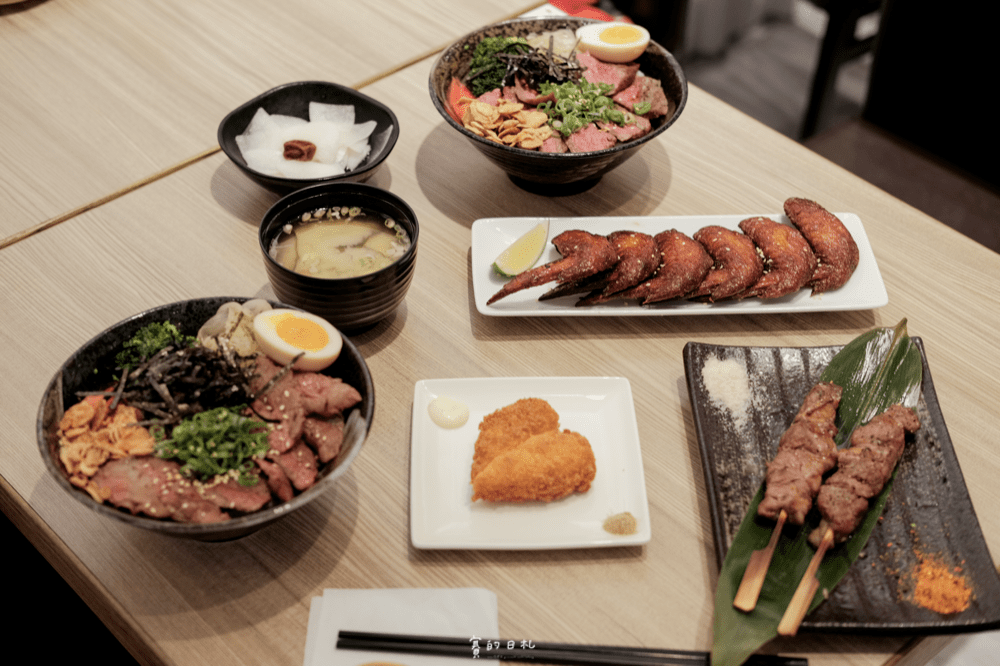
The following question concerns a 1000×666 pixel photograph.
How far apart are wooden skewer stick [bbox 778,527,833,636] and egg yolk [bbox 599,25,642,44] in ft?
5.22

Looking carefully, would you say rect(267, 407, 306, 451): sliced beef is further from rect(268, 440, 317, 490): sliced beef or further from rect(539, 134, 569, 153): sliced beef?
rect(539, 134, 569, 153): sliced beef

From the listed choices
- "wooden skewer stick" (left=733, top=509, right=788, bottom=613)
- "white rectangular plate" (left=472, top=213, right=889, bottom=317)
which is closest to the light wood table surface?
"white rectangular plate" (left=472, top=213, right=889, bottom=317)

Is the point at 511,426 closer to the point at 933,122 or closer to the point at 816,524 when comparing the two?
the point at 816,524

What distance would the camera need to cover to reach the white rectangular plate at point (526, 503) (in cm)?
146

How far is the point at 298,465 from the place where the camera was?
136 cm

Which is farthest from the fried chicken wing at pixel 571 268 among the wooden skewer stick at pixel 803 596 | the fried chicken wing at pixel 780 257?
the wooden skewer stick at pixel 803 596

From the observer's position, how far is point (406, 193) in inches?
89.2

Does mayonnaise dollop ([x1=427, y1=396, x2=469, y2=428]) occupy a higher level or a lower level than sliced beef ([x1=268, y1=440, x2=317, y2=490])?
lower

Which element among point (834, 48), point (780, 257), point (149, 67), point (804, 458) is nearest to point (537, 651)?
point (804, 458)

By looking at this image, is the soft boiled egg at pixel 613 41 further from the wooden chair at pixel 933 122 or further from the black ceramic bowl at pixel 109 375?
the black ceramic bowl at pixel 109 375

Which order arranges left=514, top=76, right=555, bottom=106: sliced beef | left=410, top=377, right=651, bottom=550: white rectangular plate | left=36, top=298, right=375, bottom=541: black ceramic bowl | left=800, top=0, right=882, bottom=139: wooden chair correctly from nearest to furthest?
Answer: left=36, top=298, right=375, bottom=541: black ceramic bowl
left=410, top=377, right=651, bottom=550: white rectangular plate
left=514, top=76, right=555, bottom=106: sliced beef
left=800, top=0, right=882, bottom=139: wooden chair

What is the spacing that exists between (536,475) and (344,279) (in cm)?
59

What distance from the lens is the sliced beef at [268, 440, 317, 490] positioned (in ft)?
4.40

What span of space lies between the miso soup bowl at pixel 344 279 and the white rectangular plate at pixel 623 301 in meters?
0.24
